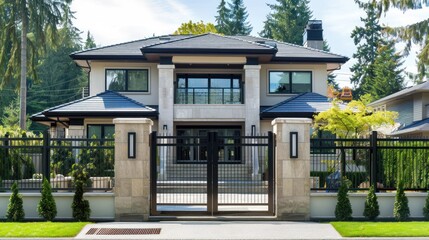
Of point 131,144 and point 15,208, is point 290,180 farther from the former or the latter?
point 15,208

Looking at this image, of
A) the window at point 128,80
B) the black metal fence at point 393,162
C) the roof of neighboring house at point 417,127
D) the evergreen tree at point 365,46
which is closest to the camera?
the black metal fence at point 393,162

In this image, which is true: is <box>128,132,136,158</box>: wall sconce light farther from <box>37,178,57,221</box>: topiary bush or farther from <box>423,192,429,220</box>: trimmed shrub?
<box>423,192,429,220</box>: trimmed shrub

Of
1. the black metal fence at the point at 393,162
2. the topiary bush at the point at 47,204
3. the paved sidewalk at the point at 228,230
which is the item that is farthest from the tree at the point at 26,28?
the black metal fence at the point at 393,162

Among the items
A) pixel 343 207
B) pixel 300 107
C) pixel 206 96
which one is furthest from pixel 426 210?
pixel 206 96

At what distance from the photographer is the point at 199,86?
107ft

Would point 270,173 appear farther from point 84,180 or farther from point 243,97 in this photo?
point 243,97

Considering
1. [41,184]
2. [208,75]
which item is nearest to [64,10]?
[208,75]

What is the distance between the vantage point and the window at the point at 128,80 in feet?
107

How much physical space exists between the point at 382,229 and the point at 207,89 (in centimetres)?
1868

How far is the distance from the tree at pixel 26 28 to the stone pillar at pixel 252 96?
1628cm

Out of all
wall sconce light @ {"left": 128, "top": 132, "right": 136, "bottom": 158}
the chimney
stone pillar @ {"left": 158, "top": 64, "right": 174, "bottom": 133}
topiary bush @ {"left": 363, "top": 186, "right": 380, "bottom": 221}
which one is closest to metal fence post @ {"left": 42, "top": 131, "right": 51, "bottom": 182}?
wall sconce light @ {"left": 128, "top": 132, "right": 136, "bottom": 158}

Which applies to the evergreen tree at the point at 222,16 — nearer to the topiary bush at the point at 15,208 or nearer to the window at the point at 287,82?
the window at the point at 287,82

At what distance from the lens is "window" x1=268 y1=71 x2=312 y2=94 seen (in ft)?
108

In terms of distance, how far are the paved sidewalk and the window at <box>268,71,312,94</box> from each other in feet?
59.0
